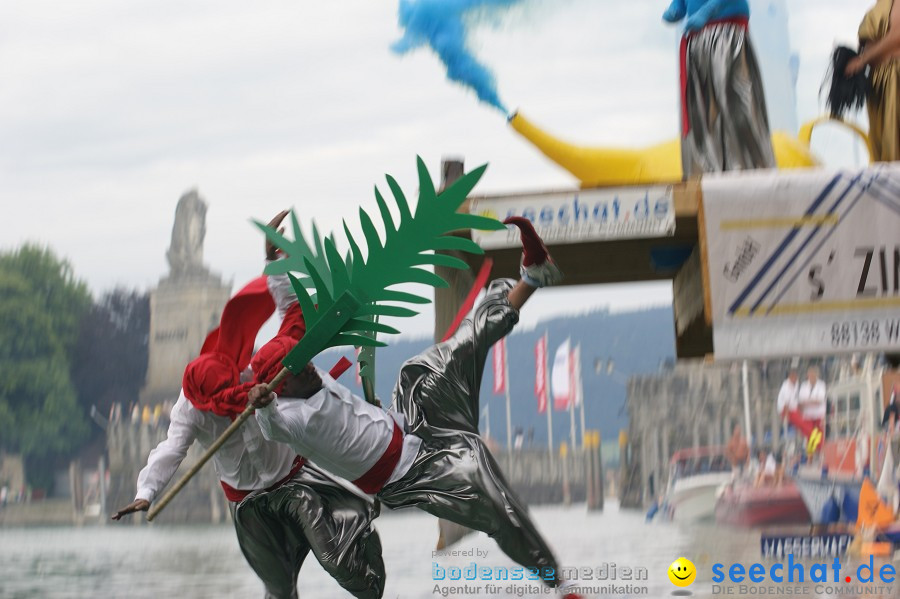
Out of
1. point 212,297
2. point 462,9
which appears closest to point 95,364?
point 212,297

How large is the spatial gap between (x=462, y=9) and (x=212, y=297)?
2411 centimetres

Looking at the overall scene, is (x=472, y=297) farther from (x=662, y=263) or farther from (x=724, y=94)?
(x=724, y=94)

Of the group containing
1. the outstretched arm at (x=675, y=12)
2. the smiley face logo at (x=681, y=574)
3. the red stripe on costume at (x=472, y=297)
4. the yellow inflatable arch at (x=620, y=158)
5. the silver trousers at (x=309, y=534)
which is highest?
the outstretched arm at (x=675, y=12)

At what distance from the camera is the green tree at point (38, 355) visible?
27.0m

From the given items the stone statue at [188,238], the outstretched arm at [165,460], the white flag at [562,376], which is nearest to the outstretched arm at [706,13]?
the outstretched arm at [165,460]

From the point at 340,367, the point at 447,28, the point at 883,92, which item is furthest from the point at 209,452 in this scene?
the point at 883,92

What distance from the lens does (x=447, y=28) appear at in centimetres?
366

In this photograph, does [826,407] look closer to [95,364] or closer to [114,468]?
[114,468]

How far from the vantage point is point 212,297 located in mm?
27078

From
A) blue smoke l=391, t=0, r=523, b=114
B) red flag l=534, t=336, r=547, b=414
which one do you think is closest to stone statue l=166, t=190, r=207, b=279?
red flag l=534, t=336, r=547, b=414

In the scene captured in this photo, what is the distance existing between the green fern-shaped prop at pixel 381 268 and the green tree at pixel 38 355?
25935 mm

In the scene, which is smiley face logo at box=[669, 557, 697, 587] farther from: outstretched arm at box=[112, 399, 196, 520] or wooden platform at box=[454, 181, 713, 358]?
outstretched arm at box=[112, 399, 196, 520]

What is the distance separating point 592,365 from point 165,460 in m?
22.1

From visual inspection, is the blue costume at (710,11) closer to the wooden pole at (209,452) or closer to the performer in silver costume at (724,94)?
the performer in silver costume at (724,94)
